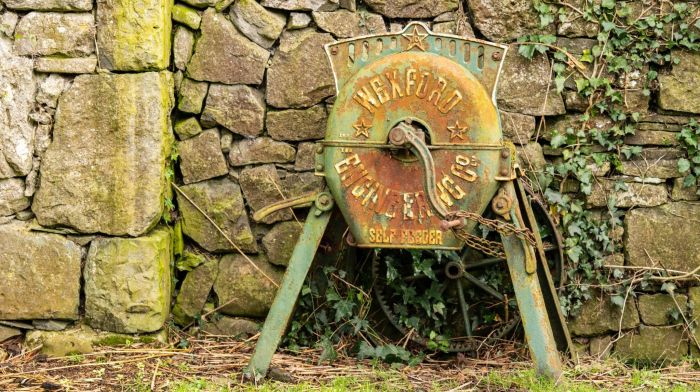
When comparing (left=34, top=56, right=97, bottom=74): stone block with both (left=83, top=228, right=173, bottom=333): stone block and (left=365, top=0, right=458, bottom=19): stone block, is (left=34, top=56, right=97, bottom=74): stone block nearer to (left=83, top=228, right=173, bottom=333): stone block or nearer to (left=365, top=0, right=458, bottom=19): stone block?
(left=83, top=228, right=173, bottom=333): stone block

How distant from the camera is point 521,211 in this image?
372 cm

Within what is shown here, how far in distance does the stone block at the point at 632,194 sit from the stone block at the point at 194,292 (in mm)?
1720

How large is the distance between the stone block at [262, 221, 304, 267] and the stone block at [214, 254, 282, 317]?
0.05 meters

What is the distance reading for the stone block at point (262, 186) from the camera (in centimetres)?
397

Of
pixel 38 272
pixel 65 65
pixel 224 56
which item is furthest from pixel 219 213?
pixel 65 65

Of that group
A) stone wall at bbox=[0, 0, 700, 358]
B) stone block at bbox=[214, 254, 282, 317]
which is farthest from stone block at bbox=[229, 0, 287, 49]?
stone block at bbox=[214, 254, 282, 317]

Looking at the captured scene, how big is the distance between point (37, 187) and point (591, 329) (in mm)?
2473

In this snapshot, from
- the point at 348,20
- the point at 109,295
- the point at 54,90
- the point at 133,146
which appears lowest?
the point at 109,295

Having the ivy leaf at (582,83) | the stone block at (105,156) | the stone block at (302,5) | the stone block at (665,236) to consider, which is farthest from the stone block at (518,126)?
the stone block at (105,156)

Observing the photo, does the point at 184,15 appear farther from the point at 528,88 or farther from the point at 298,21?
the point at 528,88

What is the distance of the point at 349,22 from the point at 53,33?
49.1 inches

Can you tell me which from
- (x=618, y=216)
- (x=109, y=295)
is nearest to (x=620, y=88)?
(x=618, y=216)

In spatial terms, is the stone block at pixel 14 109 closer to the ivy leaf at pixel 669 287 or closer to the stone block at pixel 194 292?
the stone block at pixel 194 292

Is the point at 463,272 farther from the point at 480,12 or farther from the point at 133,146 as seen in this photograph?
the point at 133,146
